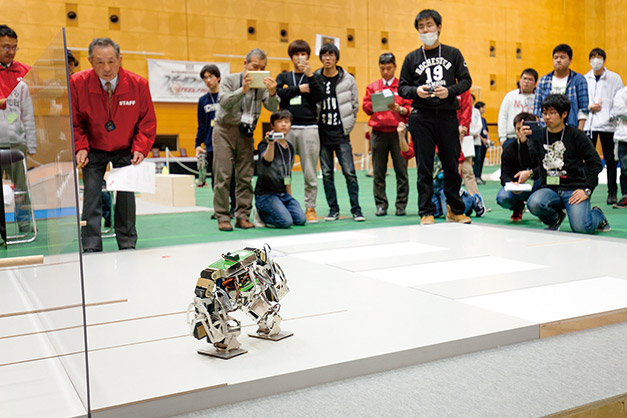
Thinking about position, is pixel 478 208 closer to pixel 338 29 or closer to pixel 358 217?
pixel 358 217

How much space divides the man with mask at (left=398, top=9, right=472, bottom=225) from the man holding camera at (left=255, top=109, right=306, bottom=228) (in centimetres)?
120

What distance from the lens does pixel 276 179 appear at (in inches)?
229

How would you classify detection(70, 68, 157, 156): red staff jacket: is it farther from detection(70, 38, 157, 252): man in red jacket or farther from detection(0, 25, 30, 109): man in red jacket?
detection(0, 25, 30, 109): man in red jacket

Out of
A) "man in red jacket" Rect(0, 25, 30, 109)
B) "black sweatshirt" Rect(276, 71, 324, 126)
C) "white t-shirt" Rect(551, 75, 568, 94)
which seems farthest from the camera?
"white t-shirt" Rect(551, 75, 568, 94)

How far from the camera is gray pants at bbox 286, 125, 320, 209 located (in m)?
6.17

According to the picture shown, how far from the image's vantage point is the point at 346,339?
7.02ft

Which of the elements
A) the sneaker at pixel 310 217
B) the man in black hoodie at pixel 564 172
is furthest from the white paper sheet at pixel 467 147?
the sneaker at pixel 310 217

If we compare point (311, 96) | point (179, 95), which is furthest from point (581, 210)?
point (179, 95)

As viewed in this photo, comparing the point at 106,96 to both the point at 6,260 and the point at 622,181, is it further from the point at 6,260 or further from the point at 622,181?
the point at 622,181

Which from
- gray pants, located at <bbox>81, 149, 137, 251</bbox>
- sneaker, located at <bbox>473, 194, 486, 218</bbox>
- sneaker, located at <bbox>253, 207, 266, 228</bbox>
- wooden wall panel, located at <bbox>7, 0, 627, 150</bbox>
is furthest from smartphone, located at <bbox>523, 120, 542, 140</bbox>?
wooden wall panel, located at <bbox>7, 0, 627, 150</bbox>

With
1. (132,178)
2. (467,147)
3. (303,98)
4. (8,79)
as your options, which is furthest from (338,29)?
(132,178)

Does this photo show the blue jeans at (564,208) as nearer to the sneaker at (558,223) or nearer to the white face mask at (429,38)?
the sneaker at (558,223)

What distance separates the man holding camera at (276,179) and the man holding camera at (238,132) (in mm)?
122

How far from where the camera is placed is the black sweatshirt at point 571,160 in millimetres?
4727
